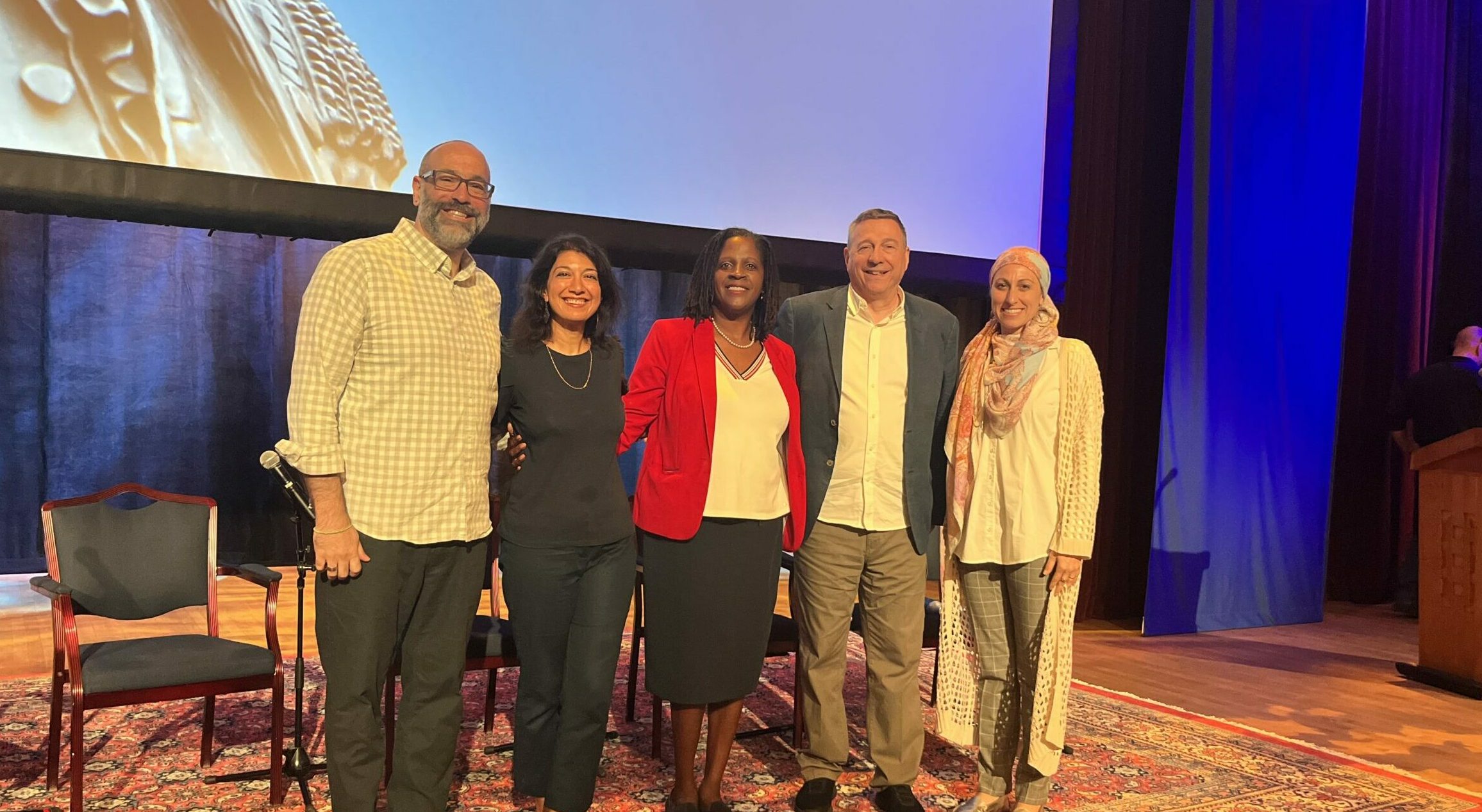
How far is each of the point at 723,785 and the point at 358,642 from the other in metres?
1.27

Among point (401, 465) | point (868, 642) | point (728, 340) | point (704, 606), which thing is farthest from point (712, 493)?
point (401, 465)

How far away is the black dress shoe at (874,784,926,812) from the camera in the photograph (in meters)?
2.75

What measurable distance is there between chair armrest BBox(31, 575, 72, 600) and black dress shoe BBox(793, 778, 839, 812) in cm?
189

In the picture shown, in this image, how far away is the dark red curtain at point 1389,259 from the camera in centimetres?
686

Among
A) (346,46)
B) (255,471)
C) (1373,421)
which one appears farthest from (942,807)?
(1373,421)

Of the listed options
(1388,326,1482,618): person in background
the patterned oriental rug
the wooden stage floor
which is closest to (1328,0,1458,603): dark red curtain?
(1388,326,1482,618): person in background

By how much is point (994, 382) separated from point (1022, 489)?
283mm

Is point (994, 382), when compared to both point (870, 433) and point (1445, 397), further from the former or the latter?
point (1445, 397)

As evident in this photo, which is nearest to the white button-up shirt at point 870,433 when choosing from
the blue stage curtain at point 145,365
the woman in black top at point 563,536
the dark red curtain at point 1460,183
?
the woman in black top at point 563,536

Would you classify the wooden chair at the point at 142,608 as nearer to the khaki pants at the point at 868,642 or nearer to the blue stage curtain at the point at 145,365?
the khaki pants at the point at 868,642

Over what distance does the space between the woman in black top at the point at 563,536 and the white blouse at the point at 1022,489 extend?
36.4 inches

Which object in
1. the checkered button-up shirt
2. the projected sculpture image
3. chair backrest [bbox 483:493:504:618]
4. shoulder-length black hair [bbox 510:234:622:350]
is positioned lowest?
chair backrest [bbox 483:493:504:618]

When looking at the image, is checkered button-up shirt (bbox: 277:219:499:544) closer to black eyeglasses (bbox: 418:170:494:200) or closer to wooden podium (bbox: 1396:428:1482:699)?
black eyeglasses (bbox: 418:170:494:200)

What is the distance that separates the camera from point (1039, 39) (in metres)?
6.05
